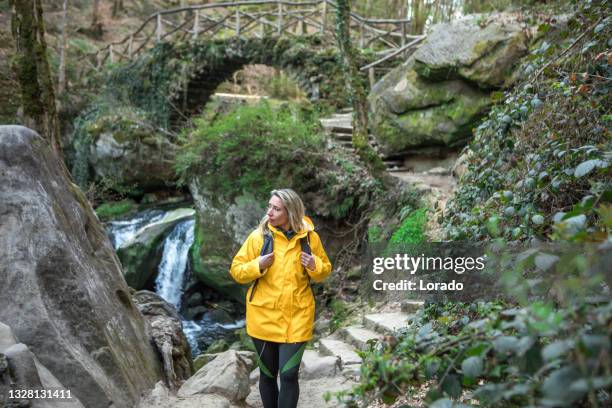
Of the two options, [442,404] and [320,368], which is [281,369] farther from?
[320,368]

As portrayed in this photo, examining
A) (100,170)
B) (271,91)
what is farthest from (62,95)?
(271,91)

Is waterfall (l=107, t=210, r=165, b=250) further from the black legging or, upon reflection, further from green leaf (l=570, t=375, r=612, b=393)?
green leaf (l=570, t=375, r=612, b=393)

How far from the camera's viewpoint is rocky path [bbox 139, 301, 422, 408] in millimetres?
4002

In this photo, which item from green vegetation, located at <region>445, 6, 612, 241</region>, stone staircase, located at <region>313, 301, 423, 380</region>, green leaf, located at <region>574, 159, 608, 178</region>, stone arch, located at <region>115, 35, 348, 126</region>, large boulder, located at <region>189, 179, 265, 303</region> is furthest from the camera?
stone arch, located at <region>115, 35, 348, 126</region>

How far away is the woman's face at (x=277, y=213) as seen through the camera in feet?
11.0

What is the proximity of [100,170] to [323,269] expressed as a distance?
13.7 m

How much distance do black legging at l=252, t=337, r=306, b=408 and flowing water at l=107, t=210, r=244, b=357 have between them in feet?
17.3

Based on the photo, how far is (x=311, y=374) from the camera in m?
5.07

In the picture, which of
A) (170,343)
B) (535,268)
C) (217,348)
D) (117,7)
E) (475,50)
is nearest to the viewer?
(535,268)

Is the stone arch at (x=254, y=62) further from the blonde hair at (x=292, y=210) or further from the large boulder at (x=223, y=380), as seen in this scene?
the blonde hair at (x=292, y=210)

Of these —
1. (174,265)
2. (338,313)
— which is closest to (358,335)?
(338,313)

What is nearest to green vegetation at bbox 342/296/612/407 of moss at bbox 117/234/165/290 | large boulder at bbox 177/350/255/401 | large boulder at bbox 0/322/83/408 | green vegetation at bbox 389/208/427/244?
large boulder at bbox 0/322/83/408

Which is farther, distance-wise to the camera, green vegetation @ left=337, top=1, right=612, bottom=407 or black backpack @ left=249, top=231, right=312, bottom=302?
black backpack @ left=249, top=231, right=312, bottom=302

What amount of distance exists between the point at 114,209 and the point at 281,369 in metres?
12.2
